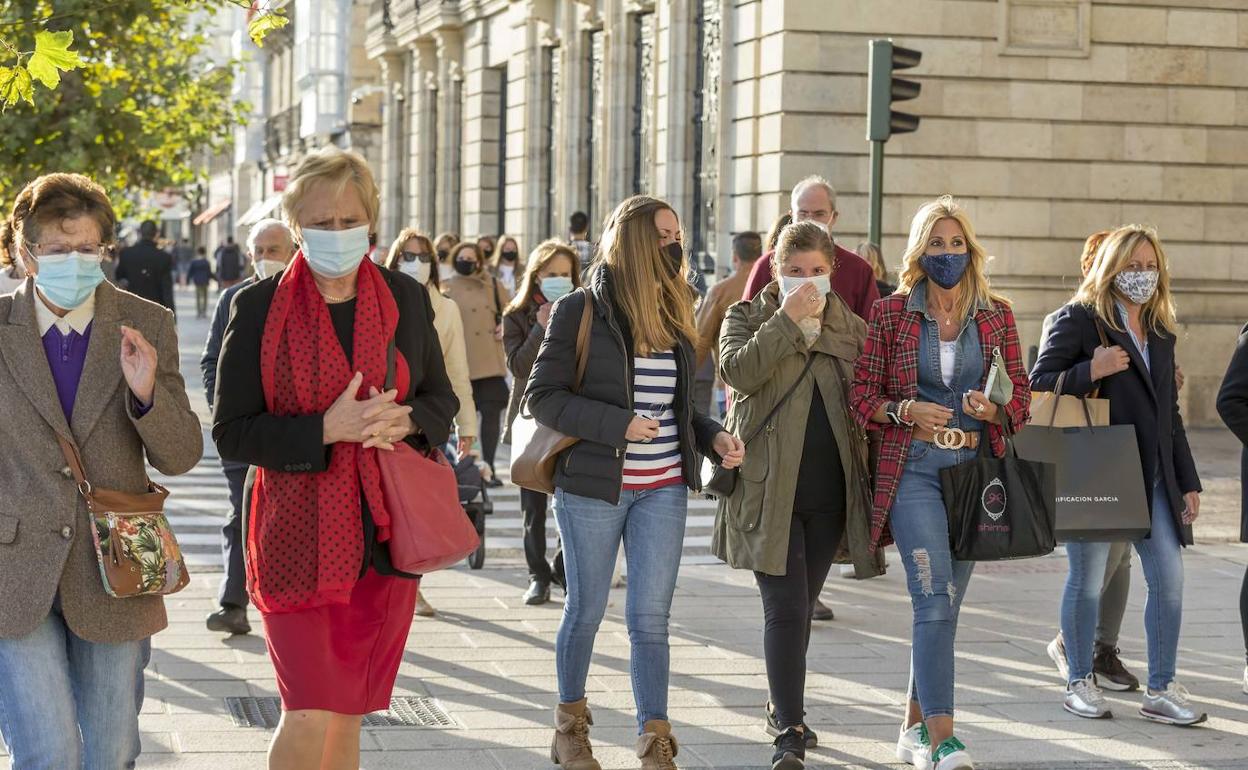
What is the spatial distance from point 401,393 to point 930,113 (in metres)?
16.0

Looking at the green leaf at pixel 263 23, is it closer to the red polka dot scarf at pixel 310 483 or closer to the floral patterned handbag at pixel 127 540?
the red polka dot scarf at pixel 310 483

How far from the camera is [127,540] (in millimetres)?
4504

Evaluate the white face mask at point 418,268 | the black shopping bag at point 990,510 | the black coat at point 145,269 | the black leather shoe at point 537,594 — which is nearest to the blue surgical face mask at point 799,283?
the black shopping bag at point 990,510

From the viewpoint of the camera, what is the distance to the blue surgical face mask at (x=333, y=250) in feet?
15.4

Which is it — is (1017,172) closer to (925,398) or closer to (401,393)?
(925,398)

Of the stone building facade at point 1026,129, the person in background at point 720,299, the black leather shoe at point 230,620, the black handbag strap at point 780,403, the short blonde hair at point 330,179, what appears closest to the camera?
the short blonde hair at point 330,179

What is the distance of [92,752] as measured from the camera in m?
4.59

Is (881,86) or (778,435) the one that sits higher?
(881,86)

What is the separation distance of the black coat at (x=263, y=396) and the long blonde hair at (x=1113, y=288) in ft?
11.2

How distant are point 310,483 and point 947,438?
2531 mm

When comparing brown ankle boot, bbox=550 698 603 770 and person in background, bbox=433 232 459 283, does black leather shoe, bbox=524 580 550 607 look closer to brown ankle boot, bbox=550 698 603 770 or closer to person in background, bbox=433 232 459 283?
brown ankle boot, bbox=550 698 603 770

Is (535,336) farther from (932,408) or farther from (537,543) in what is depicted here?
(932,408)

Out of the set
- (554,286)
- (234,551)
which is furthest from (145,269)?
(234,551)

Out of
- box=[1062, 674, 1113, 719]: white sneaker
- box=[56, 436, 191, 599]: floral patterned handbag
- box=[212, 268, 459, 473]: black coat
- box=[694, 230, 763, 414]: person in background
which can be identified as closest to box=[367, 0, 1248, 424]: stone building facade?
box=[694, 230, 763, 414]: person in background
